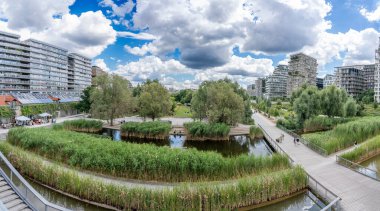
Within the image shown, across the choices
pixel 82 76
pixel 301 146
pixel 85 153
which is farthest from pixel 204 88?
pixel 82 76

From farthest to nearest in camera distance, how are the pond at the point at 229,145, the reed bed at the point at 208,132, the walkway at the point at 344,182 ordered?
the reed bed at the point at 208,132 → the pond at the point at 229,145 → the walkway at the point at 344,182

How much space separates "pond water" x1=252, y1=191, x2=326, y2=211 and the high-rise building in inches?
2909

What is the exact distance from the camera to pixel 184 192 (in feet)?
43.1

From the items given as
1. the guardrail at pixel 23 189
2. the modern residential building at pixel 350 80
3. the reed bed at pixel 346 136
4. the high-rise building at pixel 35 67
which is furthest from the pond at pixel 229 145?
the modern residential building at pixel 350 80

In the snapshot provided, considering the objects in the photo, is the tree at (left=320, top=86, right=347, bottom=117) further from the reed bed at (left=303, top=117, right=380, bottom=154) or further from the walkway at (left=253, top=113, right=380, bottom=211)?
the walkway at (left=253, top=113, right=380, bottom=211)

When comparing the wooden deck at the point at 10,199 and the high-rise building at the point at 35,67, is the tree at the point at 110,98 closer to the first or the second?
the high-rise building at the point at 35,67

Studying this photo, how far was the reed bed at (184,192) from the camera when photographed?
13.1 meters

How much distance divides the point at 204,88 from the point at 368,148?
29003 millimetres

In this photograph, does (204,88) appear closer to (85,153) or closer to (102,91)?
(102,91)

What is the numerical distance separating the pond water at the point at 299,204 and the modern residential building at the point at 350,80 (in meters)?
137

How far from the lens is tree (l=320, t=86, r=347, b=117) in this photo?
49.4m

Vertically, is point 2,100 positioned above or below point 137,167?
above

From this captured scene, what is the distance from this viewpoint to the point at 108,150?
787 inches


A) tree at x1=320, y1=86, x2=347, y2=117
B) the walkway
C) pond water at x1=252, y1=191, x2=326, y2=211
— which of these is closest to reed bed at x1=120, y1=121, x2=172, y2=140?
the walkway
